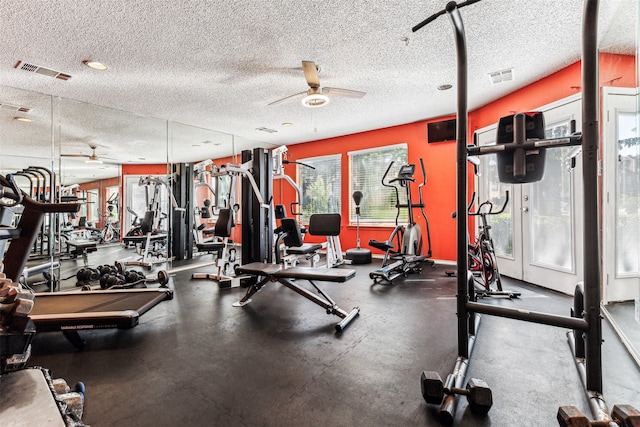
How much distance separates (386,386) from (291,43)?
2.96 m

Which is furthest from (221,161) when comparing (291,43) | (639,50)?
(639,50)

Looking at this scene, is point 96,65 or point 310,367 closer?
point 310,367

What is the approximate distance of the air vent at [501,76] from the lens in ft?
11.8

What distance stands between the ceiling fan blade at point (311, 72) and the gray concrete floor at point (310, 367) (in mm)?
2327

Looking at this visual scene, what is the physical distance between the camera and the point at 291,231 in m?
3.90

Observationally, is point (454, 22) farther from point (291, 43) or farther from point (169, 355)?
point (169, 355)

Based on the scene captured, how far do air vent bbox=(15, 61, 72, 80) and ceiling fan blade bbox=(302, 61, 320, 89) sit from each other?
2839 millimetres

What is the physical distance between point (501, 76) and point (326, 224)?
2892 millimetres

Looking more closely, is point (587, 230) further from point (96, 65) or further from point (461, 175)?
point (96, 65)

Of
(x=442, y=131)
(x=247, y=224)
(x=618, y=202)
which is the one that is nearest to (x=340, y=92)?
(x=247, y=224)

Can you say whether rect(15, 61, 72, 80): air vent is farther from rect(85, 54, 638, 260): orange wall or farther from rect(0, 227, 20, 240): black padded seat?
rect(0, 227, 20, 240): black padded seat

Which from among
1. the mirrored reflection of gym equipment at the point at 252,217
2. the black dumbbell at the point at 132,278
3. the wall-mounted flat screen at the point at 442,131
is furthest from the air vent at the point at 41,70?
the wall-mounted flat screen at the point at 442,131

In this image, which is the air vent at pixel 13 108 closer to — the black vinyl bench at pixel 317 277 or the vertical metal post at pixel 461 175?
the black vinyl bench at pixel 317 277

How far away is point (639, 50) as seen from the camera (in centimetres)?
188
